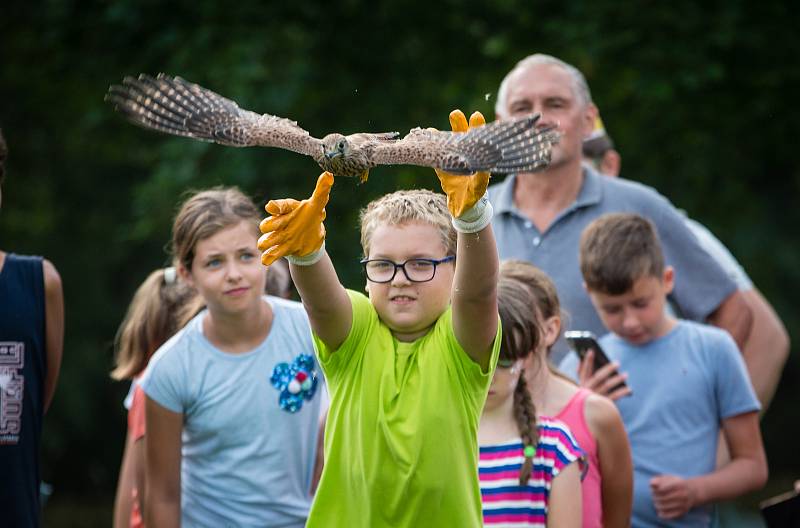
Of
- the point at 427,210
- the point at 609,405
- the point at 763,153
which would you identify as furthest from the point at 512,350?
the point at 763,153

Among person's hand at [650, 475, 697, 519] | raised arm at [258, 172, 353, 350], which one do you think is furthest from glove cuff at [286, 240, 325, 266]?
person's hand at [650, 475, 697, 519]

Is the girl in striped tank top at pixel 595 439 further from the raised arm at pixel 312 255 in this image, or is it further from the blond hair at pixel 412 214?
the raised arm at pixel 312 255

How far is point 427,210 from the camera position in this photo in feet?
12.0

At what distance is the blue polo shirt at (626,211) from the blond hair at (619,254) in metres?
0.52

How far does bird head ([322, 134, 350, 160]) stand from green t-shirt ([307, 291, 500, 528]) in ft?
1.52

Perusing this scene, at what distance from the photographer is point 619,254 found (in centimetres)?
488

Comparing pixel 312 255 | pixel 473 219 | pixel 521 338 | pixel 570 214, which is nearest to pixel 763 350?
pixel 570 214

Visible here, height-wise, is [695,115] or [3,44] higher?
[3,44]

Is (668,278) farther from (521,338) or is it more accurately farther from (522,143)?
(522,143)

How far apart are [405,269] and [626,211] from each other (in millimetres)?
2406

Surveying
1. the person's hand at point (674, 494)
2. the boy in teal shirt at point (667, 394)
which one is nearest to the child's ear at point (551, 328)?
the boy in teal shirt at point (667, 394)

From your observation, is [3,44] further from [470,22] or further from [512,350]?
[512,350]

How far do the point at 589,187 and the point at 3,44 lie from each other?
34.3ft

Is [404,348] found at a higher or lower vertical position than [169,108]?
lower
